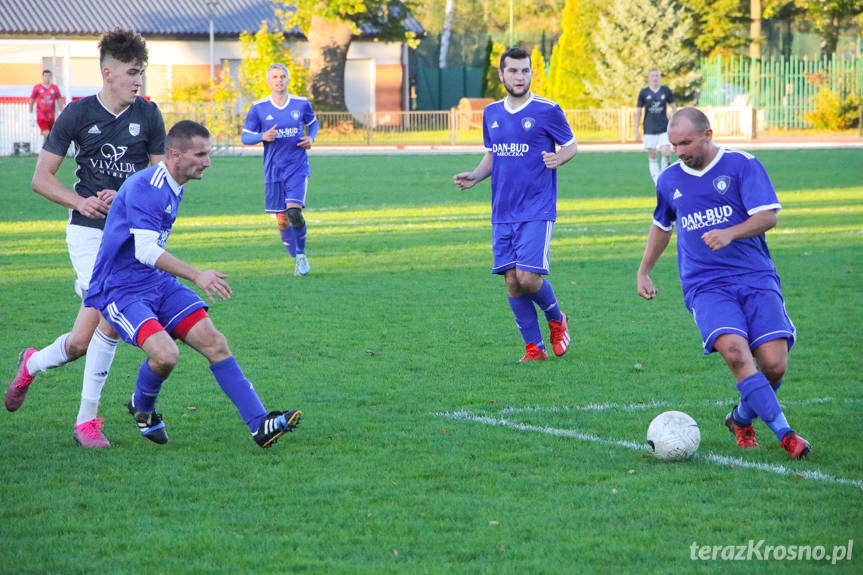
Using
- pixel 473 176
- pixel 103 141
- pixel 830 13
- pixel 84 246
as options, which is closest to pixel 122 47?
pixel 103 141

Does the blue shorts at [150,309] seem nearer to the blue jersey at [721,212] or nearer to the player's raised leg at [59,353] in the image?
the player's raised leg at [59,353]

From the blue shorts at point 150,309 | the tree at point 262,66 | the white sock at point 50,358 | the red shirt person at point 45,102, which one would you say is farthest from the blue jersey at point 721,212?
the tree at point 262,66

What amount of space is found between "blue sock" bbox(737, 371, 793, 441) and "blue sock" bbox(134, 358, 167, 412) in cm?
295

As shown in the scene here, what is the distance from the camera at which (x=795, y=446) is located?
551 cm

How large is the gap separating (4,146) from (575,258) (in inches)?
989

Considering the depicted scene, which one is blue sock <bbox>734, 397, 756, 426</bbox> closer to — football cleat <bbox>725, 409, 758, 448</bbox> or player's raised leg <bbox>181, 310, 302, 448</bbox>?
football cleat <bbox>725, 409, 758, 448</bbox>

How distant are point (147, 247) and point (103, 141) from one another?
51.5 inches

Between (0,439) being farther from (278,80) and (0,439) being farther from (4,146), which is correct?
(4,146)

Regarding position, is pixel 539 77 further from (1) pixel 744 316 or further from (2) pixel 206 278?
(2) pixel 206 278

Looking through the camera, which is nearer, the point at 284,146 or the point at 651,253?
the point at 651,253

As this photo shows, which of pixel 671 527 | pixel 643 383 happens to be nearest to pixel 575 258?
pixel 643 383

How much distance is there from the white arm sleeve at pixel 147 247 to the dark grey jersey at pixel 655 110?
18506 mm

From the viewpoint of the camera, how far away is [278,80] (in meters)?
13.0

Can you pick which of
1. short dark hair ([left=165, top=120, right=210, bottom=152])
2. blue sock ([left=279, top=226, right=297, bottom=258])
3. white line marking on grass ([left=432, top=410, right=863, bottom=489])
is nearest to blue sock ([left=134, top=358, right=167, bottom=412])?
short dark hair ([left=165, top=120, right=210, bottom=152])
